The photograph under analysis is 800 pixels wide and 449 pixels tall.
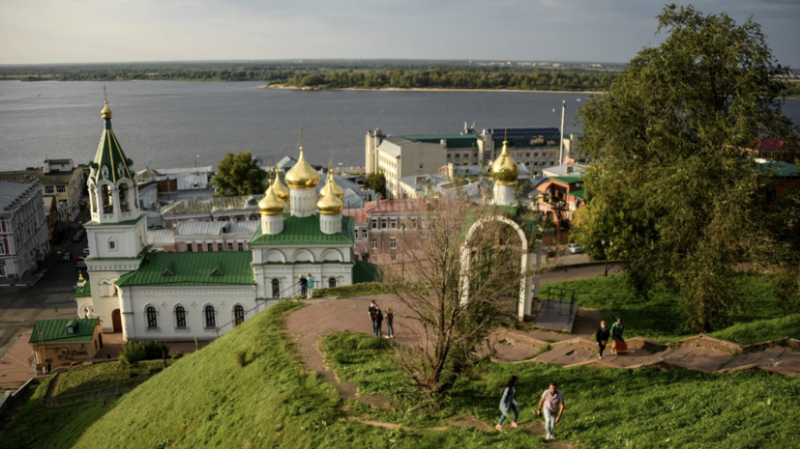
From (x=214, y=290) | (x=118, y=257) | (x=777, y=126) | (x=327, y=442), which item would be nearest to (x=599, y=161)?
(x=777, y=126)

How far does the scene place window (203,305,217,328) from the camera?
26828 millimetres

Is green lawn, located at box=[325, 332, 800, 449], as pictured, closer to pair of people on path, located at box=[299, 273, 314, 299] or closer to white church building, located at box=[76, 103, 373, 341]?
pair of people on path, located at box=[299, 273, 314, 299]

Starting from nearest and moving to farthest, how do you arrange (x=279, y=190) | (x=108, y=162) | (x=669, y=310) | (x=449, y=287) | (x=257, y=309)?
1. (x=449, y=287)
2. (x=669, y=310)
3. (x=108, y=162)
4. (x=257, y=309)
5. (x=279, y=190)

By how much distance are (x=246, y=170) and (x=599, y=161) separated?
35.1m

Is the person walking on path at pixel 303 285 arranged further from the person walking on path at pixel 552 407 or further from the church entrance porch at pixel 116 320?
the person walking on path at pixel 552 407

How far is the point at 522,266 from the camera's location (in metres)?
16.5

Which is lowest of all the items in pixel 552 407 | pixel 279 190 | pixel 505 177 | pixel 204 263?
pixel 204 263

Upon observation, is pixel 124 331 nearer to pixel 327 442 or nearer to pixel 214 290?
pixel 214 290

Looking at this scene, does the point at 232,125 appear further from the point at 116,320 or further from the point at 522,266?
the point at 522,266

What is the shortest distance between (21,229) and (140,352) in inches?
854

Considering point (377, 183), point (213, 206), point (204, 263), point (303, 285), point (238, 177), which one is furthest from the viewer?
point (377, 183)

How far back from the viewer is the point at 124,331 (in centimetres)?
2708

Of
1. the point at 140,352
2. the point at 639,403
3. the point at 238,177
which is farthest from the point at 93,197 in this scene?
the point at 639,403

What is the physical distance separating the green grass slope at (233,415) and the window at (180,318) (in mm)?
5885
